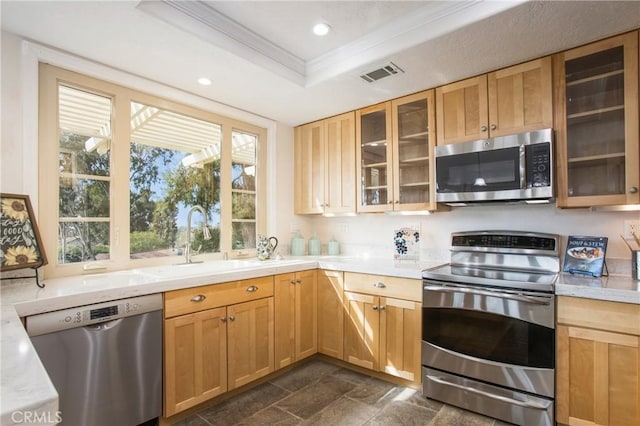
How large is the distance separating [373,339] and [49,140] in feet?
8.51

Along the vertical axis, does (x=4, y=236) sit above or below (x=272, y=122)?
below

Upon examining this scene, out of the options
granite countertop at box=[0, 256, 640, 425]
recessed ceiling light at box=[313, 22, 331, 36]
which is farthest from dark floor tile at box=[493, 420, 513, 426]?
recessed ceiling light at box=[313, 22, 331, 36]

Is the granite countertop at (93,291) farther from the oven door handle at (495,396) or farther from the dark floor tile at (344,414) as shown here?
the dark floor tile at (344,414)

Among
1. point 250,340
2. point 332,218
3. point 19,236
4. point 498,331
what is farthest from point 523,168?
point 19,236

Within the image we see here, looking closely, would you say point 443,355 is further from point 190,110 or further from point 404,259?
point 190,110

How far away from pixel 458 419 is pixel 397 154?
196 cm

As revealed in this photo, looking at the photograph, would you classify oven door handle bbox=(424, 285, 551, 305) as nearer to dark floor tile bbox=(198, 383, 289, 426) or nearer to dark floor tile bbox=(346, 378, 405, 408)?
dark floor tile bbox=(346, 378, 405, 408)

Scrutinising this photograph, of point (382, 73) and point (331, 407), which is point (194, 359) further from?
point (382, 73)

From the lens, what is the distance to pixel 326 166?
3.38 m

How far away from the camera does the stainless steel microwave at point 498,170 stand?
2154mm

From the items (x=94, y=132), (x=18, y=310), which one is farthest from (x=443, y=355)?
(x=94, y=132)

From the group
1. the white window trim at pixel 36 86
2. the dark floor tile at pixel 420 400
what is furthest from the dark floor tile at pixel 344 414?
the white window trim at pixel 36 86

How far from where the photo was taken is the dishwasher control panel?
1561 millimetres

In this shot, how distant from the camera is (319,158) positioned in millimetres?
3449
